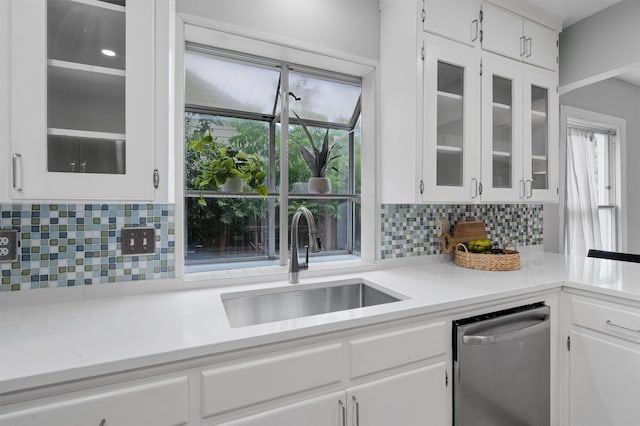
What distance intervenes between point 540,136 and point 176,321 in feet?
7.79

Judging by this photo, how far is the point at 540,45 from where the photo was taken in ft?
6.79

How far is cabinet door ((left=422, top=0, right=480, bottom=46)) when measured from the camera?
1.68m

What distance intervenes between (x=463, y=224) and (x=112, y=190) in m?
1.97

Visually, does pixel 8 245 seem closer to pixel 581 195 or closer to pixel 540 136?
pixel 540 136

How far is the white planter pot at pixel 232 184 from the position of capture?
5.39 ft

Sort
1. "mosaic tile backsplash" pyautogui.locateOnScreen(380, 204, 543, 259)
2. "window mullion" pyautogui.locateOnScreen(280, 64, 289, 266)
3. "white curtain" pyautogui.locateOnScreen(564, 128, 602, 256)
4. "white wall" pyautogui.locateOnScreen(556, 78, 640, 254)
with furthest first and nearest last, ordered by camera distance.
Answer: "white wall" pyautogui.locateOnScreen(556, 78, 640, 254) → "white curtain" pyautogui.locateOnScreen(564, 128, 602, 256) → "mosaic tile backsplash" pyautogui.locateOnScreen(380, 204, 543, 259) → "window mullion" pyautogui.locateOnScreen(280, 64, 289, 266)

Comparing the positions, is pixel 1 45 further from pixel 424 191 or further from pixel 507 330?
pixel 507 330

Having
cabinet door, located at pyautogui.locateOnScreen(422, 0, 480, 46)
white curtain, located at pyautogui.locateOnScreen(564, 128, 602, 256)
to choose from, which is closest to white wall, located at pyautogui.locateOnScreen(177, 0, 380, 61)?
Answer: cabinet door, located at pyautogui.locateOnScreen(422, 0, 480, 46)

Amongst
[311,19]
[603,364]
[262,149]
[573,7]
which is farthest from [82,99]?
[573,7]

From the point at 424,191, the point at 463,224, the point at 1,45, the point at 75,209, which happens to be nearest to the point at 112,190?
the point at 75,209

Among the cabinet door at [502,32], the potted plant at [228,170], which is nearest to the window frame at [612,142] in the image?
Answer: the cabinet door at [502,32]

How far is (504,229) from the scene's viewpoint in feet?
7.93

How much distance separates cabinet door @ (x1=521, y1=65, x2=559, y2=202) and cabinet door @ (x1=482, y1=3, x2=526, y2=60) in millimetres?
154

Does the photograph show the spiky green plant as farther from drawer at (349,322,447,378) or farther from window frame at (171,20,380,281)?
drawer at (349,322,447,378)
